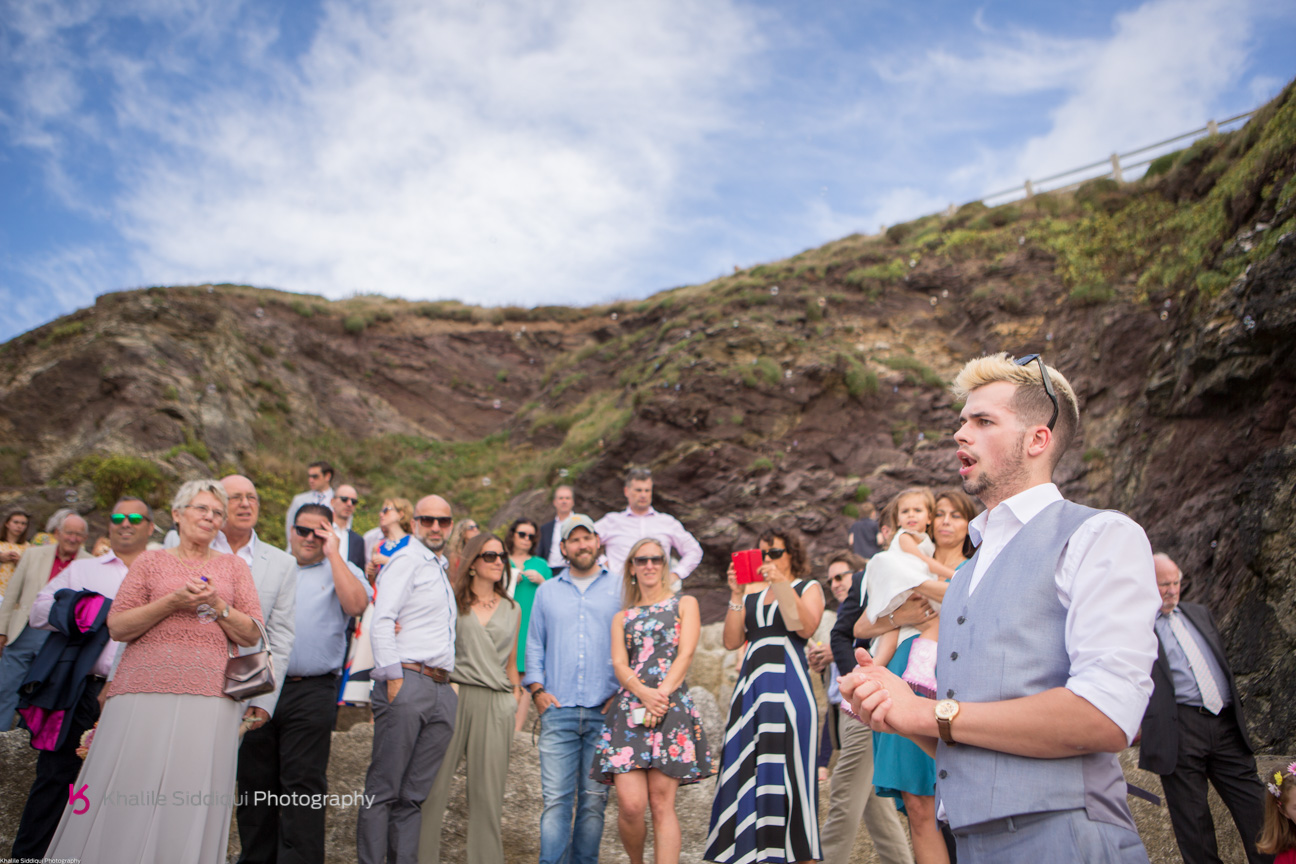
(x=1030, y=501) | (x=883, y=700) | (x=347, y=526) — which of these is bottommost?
(x=883, y=700)

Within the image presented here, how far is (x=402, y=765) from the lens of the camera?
4703 mm

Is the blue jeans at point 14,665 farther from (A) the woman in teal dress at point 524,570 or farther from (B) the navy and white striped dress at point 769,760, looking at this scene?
(B) the navy and white striped dress at point 769,760

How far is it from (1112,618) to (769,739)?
3022 mm

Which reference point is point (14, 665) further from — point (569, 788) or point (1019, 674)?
point (1019, 674)

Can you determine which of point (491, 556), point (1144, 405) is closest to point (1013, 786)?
point (491, 556)

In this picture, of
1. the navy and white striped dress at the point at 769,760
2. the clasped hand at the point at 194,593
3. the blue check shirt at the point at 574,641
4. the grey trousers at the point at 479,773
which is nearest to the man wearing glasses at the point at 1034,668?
the navy and white striped dress at the point at 769,760

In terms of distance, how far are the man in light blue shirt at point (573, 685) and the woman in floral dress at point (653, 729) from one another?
1.05 ft

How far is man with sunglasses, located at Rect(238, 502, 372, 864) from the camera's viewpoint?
15.2 feet

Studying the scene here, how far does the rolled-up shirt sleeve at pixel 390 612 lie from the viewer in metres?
4.80

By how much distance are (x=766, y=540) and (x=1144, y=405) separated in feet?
28.6

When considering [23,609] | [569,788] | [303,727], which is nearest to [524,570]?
[569,788]

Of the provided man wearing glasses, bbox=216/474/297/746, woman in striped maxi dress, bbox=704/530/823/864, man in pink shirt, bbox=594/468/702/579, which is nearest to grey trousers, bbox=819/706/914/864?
woman in striped maxi dress, bbox=704/530/823/864

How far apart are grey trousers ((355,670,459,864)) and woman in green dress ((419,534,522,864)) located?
0.70 feet

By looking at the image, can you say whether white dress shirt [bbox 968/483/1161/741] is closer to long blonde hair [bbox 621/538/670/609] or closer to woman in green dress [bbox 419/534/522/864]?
long blonde hair [bbox 621/538/670/609]
